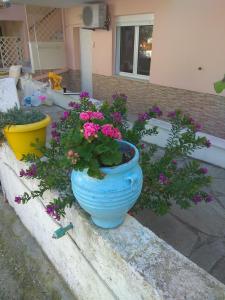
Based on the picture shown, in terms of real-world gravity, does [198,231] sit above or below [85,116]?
below

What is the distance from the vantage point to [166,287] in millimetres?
1275

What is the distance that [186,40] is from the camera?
4727mm

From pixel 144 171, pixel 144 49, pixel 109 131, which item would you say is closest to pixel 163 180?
pixel 144 171

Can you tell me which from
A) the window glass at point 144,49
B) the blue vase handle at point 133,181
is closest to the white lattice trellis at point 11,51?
the window glass at point 144,49

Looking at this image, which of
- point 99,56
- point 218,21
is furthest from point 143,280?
point 99,56

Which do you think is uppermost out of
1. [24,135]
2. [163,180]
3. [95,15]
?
[95,15]

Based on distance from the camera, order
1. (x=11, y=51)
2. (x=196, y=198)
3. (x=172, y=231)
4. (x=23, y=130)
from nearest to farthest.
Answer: (x=196, y=198) → (x=23, y=130) → (x=172, y=231) → (x=11, y=51)

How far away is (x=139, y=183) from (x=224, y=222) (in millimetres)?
1726

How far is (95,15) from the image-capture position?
6230 millimetres

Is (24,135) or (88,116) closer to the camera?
(88,116)

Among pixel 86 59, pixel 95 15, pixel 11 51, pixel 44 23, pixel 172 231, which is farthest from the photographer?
pixel 11 51

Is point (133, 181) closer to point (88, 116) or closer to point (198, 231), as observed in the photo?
point (88, 116)

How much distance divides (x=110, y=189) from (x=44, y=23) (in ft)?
29.2

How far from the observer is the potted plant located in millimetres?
2424
